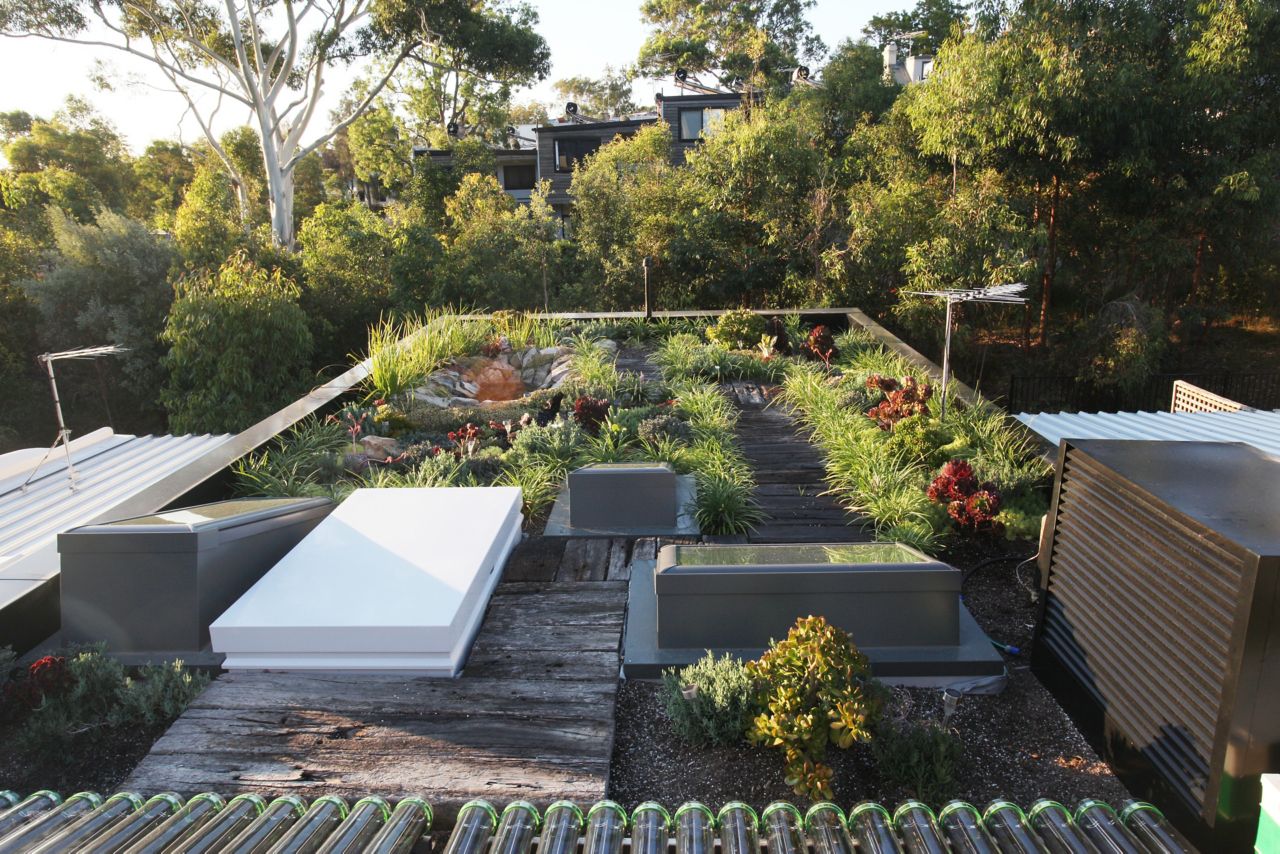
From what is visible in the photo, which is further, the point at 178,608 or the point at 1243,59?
the point at 1243,59

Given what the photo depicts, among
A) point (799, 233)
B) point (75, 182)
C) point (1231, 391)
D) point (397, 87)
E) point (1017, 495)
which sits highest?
point (397, 87)

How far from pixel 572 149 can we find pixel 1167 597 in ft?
83.8

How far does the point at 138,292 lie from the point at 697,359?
12155 millimetres

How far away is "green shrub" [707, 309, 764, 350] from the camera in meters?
8.32

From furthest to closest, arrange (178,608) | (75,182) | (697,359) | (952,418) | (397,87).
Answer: (397,87)
(75,182)
(697,359)
(952,418)
(178,608)

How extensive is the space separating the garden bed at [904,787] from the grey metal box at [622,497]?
140cm

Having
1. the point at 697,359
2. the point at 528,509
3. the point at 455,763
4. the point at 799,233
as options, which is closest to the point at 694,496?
the point at 528,509

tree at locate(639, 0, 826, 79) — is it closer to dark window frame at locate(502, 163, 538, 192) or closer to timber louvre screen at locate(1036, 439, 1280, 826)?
dark window frame at locate(502, 163, 538, 192)

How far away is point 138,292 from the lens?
1469cm

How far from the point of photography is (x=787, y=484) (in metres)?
4.82

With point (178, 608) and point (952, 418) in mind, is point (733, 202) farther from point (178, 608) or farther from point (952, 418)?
point (178, 608)

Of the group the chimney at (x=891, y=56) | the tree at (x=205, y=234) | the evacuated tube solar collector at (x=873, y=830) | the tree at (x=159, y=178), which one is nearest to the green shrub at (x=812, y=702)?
the evacuated tube solar collector at (x=873, y=830)

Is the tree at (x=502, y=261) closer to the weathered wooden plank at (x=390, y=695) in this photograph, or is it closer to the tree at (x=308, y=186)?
the weathered wooden plank at (x=390, y=695)

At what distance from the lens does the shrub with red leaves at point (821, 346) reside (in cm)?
788
